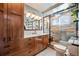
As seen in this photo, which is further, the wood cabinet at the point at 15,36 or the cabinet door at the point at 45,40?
the cabinet door at the point at 45,40

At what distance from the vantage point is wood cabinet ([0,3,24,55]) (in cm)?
181

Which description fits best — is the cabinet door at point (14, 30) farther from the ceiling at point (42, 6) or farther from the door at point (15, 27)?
the ceiling at point (42, 6)

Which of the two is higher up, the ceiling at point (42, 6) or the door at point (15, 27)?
the ceiling at point (42, 6)

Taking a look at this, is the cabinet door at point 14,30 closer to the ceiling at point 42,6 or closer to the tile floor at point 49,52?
the ceiling at point 42,6


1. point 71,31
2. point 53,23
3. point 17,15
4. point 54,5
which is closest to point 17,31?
point 17,15

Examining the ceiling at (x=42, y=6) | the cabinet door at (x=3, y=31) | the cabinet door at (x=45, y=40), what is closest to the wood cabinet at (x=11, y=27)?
the cabinet door at (x=3, y=31)

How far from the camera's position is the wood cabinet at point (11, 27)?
5.94 feet

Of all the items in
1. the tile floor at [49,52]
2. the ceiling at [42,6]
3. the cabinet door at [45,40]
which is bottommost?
the tile floor at [49,52]

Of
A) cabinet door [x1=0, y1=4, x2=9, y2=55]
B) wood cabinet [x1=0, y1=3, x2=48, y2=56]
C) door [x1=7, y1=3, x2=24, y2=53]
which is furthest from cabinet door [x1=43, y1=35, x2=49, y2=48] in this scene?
cabinet door [x1=0, y1=4, x2=9, y2=55]

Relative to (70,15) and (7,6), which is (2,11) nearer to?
(7,6)

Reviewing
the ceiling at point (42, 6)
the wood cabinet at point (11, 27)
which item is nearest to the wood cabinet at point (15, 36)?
the wood cabinet at point (11, 27)

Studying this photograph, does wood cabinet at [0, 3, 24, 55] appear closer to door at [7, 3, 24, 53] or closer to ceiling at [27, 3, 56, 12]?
door at [7, 3, 24, 53]

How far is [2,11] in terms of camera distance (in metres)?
1.78

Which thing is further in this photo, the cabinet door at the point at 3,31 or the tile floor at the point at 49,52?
the tile floor at the point at 49,52
